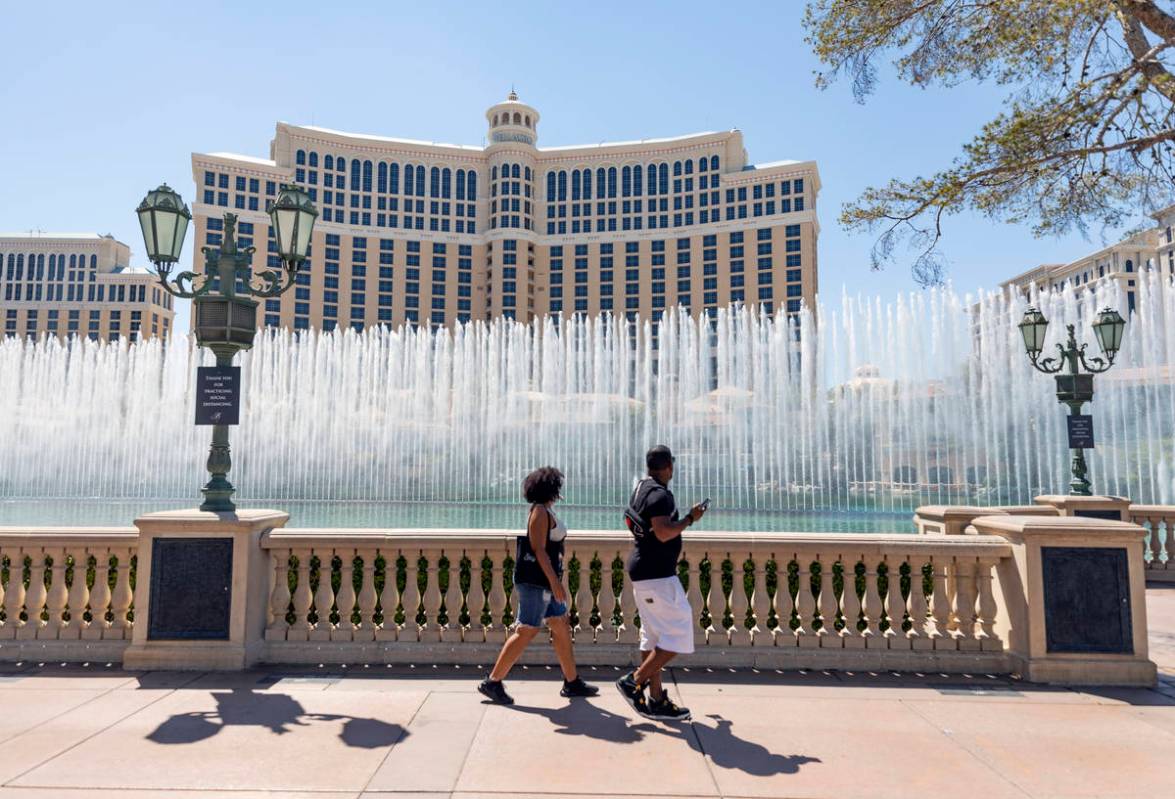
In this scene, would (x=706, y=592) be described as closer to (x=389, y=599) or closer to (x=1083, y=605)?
(x=389, y=599)

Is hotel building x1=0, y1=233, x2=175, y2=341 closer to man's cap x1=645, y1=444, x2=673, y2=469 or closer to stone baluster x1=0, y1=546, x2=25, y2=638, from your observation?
stone baluster x1=0, y1=546, x2=25, y2=638

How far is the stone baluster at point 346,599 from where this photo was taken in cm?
634

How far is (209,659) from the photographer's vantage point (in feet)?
19.9

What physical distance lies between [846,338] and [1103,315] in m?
15.0

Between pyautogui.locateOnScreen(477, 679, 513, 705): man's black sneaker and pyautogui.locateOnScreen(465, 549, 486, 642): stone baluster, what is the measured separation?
106 centimetres

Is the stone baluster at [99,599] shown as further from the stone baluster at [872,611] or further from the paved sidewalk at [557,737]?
the stone baluster at [872,611]

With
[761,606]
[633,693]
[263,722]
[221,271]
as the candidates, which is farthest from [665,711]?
[221,271]

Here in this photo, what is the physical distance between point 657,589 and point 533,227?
100025 millimetres

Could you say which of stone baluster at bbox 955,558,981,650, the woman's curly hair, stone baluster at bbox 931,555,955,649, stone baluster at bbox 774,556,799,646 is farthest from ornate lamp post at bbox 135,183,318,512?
stone baluster at bbox 955,558,981,650

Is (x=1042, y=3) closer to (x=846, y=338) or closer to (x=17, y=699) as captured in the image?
(x=17, y=699)

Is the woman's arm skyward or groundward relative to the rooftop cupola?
groundward

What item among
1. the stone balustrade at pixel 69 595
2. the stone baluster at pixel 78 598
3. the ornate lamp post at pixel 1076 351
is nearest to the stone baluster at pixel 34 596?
the stone balustrade at pixel 69 595

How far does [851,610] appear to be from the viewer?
20.6 ft

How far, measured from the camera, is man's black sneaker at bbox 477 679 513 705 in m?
5.21
